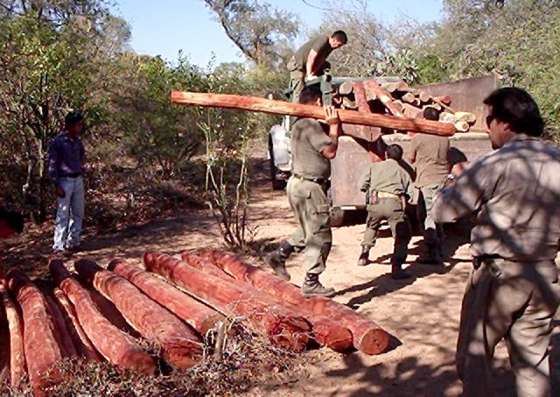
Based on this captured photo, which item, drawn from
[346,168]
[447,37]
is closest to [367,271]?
[346,168]

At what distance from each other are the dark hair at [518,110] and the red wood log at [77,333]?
305 cm

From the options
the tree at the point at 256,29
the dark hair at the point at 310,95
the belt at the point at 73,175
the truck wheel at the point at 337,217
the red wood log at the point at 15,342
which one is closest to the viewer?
the red wood log at the point at 15,342

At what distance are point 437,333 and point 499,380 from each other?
0.91 m

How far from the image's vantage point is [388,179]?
6.34m

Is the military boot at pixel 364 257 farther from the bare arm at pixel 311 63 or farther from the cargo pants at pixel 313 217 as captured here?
the bare arm at pixel 311 63

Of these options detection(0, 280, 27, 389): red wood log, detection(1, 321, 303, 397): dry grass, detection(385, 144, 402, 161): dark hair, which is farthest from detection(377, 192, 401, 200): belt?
detection(0, 280, 27, 389): red wood log

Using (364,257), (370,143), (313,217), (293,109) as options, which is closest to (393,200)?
(364,257)

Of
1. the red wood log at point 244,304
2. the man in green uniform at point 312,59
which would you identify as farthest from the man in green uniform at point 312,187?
the man in green uniform at point 312,59

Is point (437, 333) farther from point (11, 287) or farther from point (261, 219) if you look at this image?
point (261, 219)

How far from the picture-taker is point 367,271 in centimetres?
676

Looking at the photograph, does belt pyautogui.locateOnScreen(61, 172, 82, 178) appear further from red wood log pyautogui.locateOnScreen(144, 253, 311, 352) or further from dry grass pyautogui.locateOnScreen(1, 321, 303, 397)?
dry grass pyautogui.locateOnScreen(1, 321, 303, 397)

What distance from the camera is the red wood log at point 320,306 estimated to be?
4395mm

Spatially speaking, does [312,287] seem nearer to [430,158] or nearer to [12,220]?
[430,158]

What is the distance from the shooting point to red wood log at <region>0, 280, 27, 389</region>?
4035 millimetres
